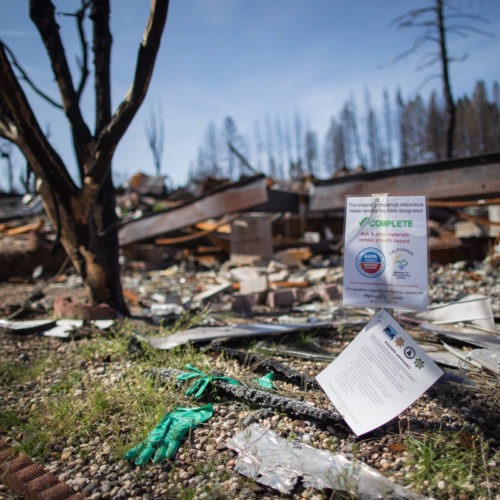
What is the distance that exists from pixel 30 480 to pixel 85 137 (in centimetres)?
324

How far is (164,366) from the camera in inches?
114

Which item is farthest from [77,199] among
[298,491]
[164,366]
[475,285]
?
[475,285]

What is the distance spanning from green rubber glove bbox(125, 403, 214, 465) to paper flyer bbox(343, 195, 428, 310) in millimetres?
1083

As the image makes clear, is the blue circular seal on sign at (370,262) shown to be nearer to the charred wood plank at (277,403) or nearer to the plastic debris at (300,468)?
the charred wood plank at (277,403)

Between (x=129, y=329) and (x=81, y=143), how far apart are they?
6.58ft

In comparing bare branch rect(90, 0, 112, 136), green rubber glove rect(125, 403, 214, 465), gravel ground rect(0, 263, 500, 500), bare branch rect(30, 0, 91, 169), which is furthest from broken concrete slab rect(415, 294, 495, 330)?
bare branch rect(90, 0, 112, 136)

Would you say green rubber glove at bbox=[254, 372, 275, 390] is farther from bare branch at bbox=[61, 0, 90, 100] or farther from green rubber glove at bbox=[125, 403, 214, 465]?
bare branch at bbox=[61, 0, 90, 100]

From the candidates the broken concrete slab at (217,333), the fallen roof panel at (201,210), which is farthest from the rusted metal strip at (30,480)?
the fallen roof panel at (201,210)

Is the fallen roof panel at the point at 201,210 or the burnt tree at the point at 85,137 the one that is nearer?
the burnt tree at the point at 85,137

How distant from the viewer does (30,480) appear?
1.79m

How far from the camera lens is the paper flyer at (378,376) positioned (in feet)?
5.87

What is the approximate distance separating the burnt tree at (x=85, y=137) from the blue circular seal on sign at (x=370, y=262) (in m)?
2.50

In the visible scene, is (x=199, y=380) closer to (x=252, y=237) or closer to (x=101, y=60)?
(x=101, y=60)

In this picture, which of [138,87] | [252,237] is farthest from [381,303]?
[252,237]
